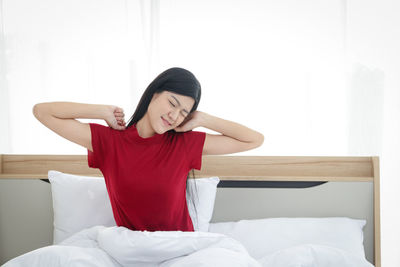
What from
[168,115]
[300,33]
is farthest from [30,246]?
[300,33]

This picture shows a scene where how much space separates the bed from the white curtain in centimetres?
17

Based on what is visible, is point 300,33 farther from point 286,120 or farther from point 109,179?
point 109,179

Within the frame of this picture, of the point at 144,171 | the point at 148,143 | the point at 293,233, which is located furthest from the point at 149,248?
the point at 293,233

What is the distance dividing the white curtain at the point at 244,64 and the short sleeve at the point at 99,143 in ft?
2.62

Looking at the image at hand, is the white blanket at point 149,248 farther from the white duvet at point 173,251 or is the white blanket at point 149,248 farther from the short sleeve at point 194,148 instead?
the short sleeve at point 194,148

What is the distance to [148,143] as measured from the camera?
1.61m

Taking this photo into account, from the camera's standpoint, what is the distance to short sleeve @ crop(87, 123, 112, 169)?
1.59 m

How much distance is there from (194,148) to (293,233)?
0.66m

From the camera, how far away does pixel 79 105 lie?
5.16 feet

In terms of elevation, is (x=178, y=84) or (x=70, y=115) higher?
(x=178, y=84)

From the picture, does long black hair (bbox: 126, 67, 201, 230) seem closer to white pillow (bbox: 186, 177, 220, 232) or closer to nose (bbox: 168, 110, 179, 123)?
nose (bbox: 168, 110, 179, 123)

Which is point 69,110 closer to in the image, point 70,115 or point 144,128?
point 70,115

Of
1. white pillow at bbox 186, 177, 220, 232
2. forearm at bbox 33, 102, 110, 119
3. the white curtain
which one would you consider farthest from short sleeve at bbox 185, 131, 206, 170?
the white curtain

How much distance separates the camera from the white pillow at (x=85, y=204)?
193 centimetres
